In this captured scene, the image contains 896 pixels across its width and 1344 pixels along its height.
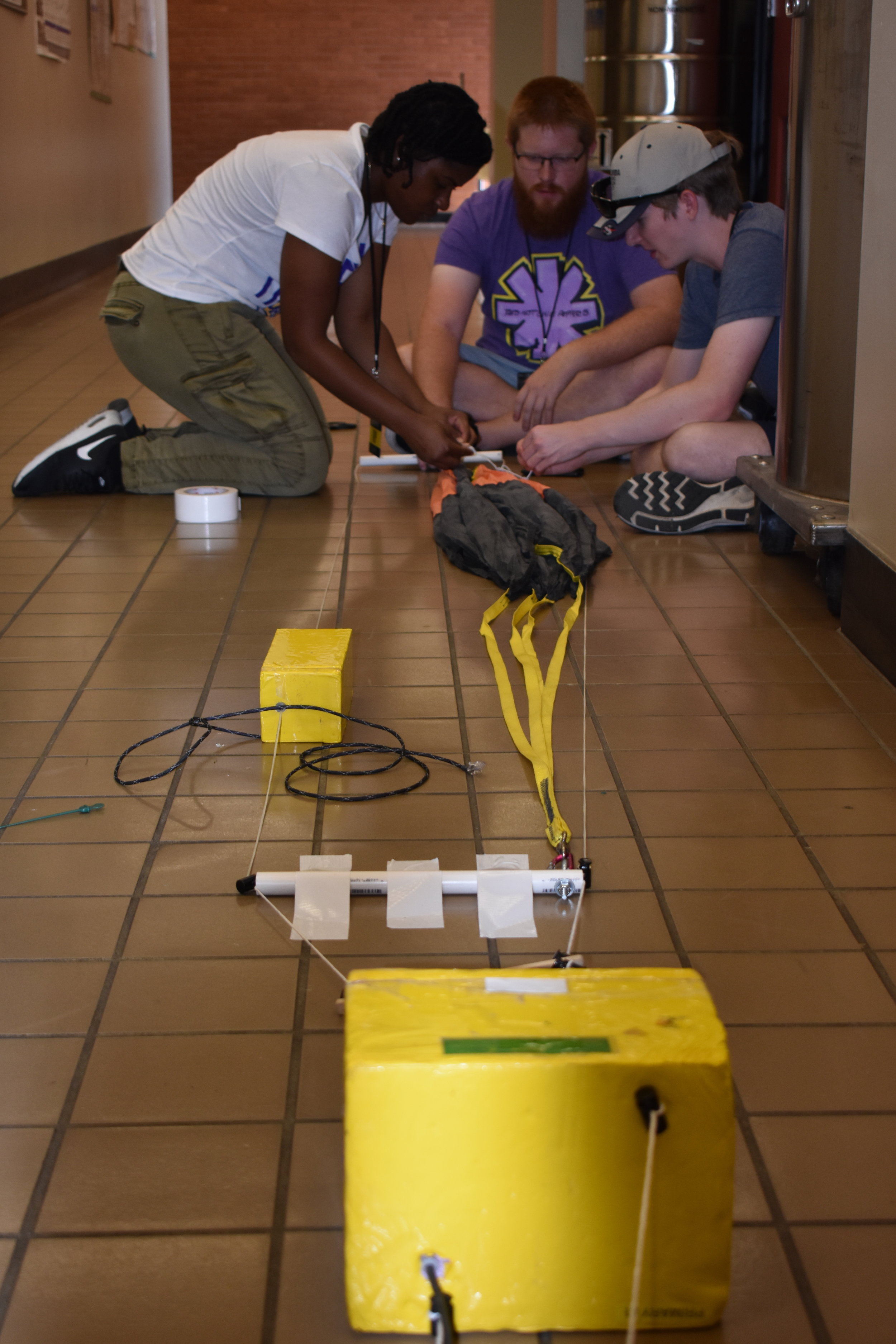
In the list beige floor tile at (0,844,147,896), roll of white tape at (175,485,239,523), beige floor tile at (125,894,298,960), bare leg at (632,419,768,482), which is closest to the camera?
beige floor tile at (125,894,298,960)

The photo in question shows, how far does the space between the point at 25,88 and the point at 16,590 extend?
565 centimetres

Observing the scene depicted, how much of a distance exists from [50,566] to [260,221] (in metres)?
0.95

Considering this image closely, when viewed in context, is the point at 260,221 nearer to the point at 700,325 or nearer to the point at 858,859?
the point at 700,325

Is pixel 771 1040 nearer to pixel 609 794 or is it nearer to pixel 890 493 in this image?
pixel 609 794

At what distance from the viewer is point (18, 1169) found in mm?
1031

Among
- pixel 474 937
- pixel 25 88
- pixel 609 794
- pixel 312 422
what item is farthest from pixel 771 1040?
pixel 25 88

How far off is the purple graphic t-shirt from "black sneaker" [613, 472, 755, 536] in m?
0.75

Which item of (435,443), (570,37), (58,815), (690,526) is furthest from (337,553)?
(570,37)

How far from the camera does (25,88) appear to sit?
704cm

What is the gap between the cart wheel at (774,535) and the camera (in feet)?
8.86

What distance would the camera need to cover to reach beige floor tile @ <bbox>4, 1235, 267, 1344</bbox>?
2.91 ft

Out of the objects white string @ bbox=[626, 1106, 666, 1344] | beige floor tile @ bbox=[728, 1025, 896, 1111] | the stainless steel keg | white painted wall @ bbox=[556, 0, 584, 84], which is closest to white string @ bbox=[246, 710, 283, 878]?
beige floor tile @ bbox=[728, 1025, 896, 1111]

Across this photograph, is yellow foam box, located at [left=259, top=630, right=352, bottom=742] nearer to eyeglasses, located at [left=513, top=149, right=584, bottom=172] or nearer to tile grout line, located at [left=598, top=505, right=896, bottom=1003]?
tile grout line, located at [left=598, top=505, right=896, bottom=1003]

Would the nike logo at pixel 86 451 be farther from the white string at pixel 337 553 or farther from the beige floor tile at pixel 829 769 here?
the beige floor tile at pixel 829 769
